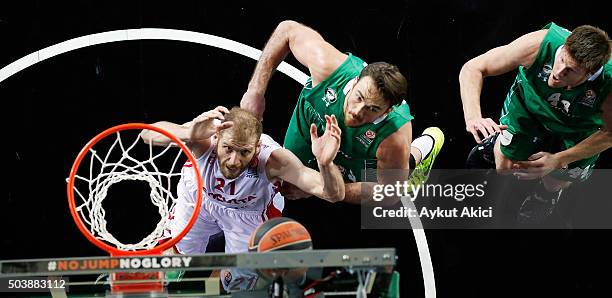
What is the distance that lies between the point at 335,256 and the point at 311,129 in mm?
1336

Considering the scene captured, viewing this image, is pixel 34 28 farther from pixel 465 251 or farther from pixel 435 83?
pixel 465 251

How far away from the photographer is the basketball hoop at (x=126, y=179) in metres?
4.68

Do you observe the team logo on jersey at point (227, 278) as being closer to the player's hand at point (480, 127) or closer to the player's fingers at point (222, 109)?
the player's fingers at point (222, 109)

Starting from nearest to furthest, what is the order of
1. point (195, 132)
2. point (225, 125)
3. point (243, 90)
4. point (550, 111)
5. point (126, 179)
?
point (225, 125) < point (195, 132) < point (126, 179) < point (550, 111) < point (243, 90)

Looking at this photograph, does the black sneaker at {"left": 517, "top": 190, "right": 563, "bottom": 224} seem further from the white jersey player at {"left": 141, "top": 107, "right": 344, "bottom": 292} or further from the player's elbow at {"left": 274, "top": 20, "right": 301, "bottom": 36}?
the player's elbow at {"left": 274, "top": 20, "right": 301, "bottom": 36}

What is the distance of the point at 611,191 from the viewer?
230 inches

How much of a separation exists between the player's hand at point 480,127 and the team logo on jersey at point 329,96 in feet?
2.73

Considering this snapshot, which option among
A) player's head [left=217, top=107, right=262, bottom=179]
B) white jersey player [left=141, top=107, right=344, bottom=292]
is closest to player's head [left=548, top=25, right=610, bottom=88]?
white jersey player [left=141, top=107, right=344, bottom=292]

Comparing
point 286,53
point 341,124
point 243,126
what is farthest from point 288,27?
point 243,126

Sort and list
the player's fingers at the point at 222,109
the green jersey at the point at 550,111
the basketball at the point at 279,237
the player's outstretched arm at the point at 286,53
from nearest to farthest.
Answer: the basketball at the point at 279,237
the player's fingers at the point at 222,109
the green jersey at the point at 550,111
the player's outstretched arm at the point at 286,53

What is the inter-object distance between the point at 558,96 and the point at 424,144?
0.83 m

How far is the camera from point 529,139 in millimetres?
5754

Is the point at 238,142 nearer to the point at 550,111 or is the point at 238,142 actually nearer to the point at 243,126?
the point at 243,126

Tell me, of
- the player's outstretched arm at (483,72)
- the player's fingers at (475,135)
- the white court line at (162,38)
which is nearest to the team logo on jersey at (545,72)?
the player's outstretched arm at (483,72)
